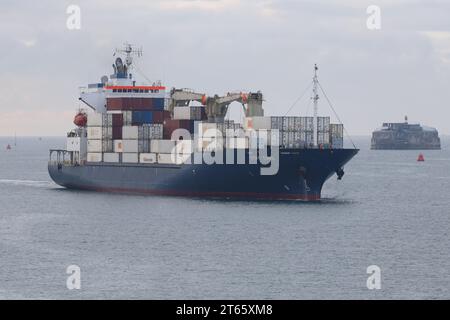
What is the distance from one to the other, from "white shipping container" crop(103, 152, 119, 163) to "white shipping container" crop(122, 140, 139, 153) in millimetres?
1721

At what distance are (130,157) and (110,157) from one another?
350cm

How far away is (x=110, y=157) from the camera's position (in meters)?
90.9

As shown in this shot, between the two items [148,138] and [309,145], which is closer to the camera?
[309,145]

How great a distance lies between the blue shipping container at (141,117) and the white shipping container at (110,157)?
12.5ft

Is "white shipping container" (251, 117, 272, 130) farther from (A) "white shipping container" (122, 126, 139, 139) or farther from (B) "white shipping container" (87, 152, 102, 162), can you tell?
(B) "white shipping container" (87, 152, 102, 162)

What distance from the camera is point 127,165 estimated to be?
3479 inches

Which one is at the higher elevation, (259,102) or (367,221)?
(259,102)

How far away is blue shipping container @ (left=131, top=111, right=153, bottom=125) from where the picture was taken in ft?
296

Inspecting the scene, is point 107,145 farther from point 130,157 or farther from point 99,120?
point 130,157

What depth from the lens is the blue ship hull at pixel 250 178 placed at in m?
77.6

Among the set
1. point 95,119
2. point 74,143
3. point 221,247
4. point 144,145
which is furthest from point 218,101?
point 221,247

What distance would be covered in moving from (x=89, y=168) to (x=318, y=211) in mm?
30565

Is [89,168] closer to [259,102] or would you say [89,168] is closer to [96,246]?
[259,102]

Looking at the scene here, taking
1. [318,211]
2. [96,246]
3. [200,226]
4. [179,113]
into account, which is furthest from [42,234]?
[179,113]
